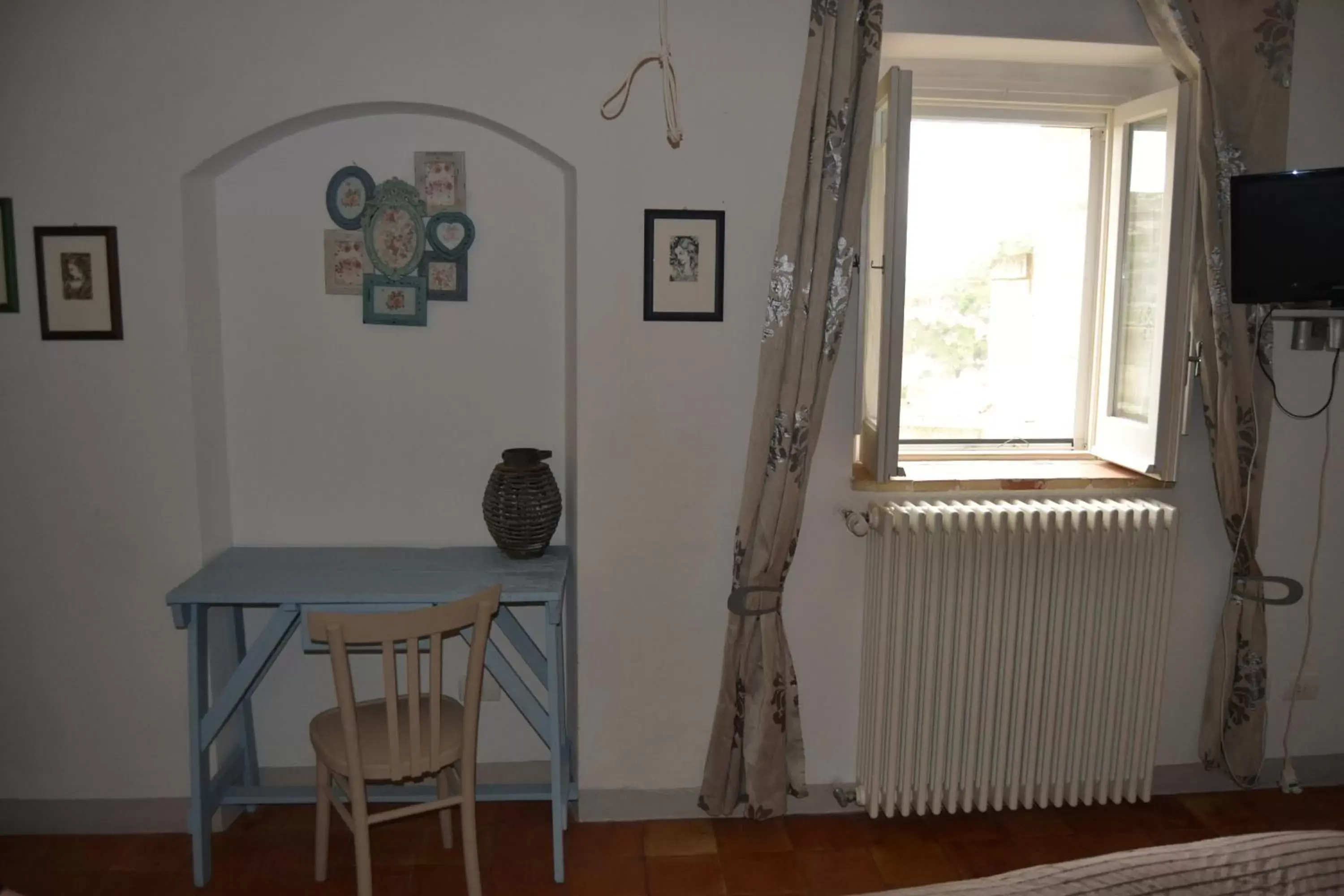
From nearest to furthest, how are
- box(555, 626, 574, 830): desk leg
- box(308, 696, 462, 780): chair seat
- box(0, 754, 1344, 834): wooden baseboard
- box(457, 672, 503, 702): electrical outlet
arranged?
box(308, 696, 462, 780): chair seat < box(555, 626, 574, 830): desk leg < box(0, 754, 1344, 834): wooden baseboard < box(457, 672, 503, 702): electrical outlet

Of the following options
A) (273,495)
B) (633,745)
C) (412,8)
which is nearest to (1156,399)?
(633,745)

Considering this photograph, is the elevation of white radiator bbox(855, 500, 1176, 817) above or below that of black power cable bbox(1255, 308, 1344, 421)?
below

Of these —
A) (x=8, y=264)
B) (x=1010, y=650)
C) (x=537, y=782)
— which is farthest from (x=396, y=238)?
(x=1010, y=650)

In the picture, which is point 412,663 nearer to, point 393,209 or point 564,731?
point 564,731

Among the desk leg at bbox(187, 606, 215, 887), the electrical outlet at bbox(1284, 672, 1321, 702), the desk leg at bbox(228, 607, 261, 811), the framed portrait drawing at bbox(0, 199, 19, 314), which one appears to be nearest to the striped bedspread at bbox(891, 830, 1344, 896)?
the electrical outlet at bbox(1284, 672, 1321, 702)

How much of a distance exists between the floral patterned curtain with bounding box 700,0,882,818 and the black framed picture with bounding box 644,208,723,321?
0.18 m

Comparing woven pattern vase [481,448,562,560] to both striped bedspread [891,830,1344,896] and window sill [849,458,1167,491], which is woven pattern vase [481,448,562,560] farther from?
striped bedspread [891,830,1344,896]

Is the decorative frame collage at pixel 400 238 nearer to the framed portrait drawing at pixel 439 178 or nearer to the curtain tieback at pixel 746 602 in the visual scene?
the framed portrait drawing at pixel 439 178

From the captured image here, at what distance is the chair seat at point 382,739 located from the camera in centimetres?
243

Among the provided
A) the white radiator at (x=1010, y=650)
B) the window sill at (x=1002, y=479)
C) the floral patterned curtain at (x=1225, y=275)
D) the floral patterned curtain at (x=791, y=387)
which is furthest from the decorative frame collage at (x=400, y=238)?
the floral patterned curtain at (x=1225, y=275)

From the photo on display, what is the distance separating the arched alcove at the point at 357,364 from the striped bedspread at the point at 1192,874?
1746mm

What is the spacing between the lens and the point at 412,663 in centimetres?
231

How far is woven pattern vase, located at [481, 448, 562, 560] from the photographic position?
2.83 m

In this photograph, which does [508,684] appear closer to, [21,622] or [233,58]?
[21,622]
